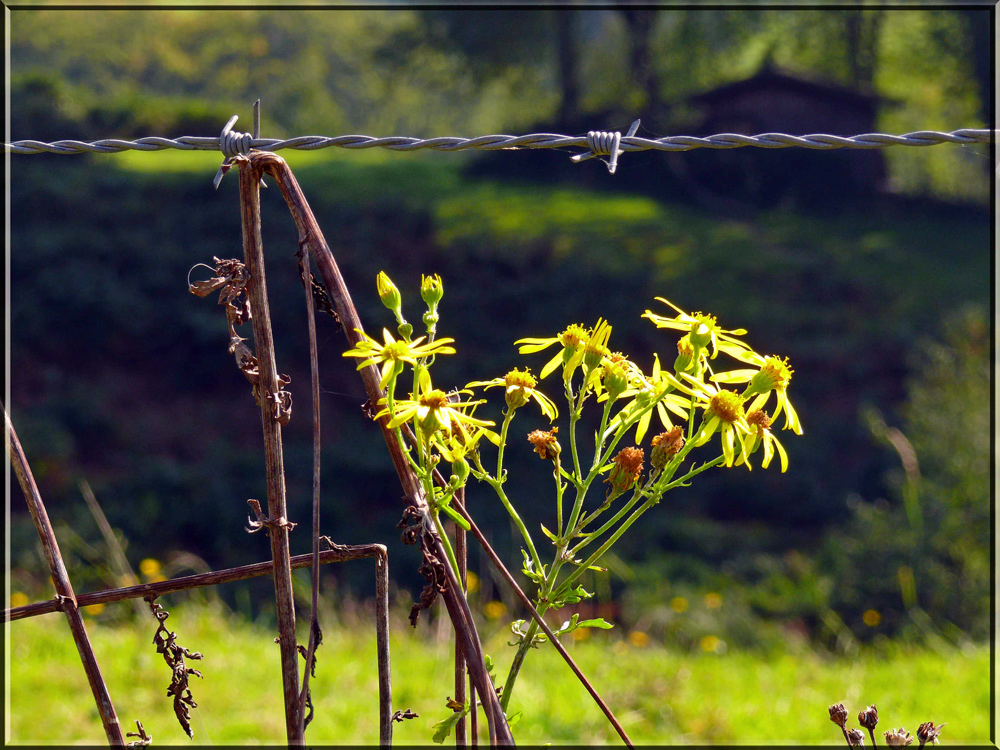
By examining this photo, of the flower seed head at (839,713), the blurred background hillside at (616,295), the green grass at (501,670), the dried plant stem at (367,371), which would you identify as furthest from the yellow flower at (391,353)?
the blurred background hillside at (616,295)

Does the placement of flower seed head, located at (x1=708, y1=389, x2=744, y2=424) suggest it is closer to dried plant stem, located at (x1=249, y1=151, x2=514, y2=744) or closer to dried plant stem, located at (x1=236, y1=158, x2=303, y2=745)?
dried plant stem, located at (x1=249, y1=151, x2=514, y2=744)

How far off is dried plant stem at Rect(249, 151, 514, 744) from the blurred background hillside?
2.13 metres

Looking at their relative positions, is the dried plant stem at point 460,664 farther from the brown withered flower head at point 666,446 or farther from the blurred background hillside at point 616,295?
the blurred background hillside at point 616,295

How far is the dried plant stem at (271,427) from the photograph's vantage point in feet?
2.27

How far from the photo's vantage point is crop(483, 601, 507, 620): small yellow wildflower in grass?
3854mm

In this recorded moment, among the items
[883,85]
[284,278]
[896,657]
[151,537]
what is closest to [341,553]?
[896,657]

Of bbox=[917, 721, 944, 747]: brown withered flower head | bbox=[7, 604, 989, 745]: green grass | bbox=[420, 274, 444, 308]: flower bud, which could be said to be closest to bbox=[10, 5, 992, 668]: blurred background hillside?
bbox=[7, 604, 989, 745]: green grass

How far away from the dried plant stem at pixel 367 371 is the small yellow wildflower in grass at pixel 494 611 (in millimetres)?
3228

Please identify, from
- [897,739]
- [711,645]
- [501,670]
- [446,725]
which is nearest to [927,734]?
[897,739]

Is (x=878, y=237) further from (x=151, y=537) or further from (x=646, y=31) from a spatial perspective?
(x=151, y=537)

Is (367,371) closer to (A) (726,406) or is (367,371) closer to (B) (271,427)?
(B) (271,427)

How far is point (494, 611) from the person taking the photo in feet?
12.7

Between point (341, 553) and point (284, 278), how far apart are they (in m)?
8.03

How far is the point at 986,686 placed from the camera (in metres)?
2.96
